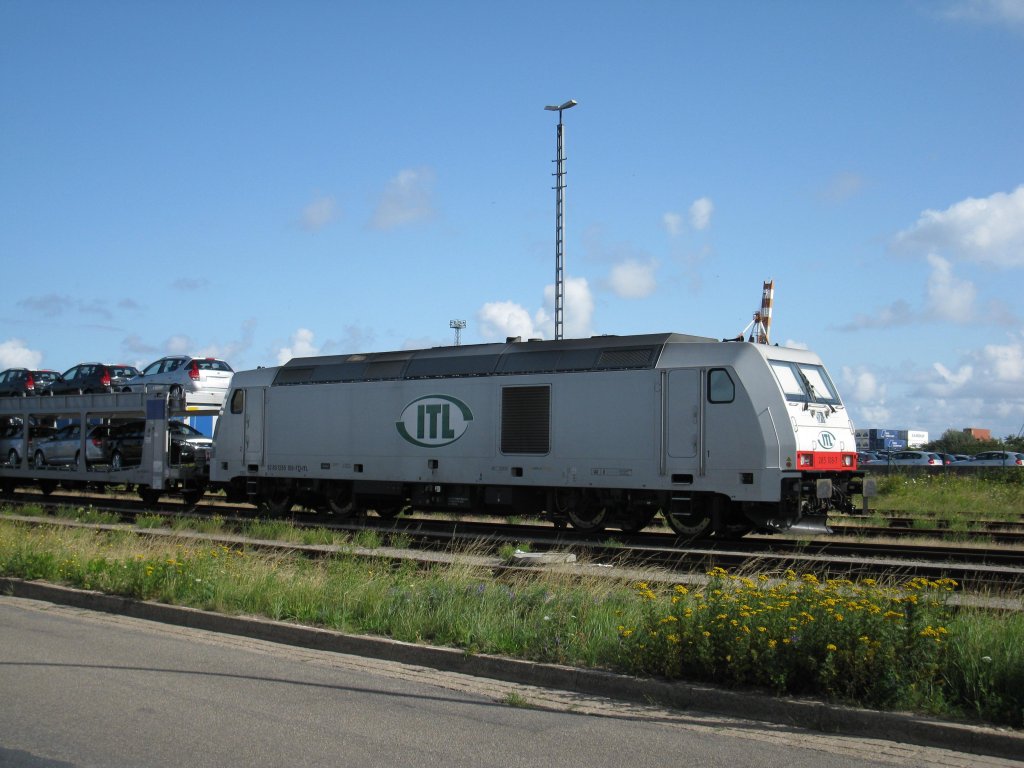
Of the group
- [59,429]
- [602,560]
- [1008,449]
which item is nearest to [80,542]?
[602,560]

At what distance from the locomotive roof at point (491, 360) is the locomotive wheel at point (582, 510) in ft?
7.37

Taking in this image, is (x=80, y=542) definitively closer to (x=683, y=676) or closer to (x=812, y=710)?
(x=683, y=676)

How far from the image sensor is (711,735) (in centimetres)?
612

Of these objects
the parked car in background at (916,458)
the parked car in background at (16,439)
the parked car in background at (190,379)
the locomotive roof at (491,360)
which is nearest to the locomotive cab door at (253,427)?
the locomotive roof at (491,360)

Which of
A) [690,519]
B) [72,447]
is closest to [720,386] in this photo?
[690,519]

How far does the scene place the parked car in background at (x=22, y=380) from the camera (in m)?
32.0

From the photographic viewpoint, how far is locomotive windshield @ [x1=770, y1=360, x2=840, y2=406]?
16.5 metres

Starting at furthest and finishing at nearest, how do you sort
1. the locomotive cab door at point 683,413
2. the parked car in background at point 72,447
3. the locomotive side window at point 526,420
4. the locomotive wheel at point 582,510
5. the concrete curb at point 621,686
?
the parked car in background at point 72,447, the locomotive side window at point 526,420, the locomotive wheel at point 582,510, the locomotive cab door at point 683,413, the concrete curb at point 621,686

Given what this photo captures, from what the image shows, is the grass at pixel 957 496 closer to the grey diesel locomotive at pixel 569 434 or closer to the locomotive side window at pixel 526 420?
the grey diesel locomotive at pixel 569 434

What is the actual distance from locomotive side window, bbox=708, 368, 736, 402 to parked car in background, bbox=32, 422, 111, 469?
1685 cm

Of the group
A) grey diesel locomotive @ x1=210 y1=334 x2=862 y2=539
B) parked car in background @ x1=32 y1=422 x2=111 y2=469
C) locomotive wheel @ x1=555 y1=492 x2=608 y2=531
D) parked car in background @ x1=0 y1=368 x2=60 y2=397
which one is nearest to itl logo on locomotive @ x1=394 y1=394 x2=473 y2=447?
grey diesel locomotive @ x1=210 y1=334 x2=862 y2=539

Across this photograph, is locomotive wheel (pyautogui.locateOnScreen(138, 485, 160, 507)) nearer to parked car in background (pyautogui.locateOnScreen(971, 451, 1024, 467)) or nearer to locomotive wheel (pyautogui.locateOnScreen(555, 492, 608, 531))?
locomotive wheel (pyautogui.locateOnScreen(555, 492, 608, 531))

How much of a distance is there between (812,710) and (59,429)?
26.2 metres

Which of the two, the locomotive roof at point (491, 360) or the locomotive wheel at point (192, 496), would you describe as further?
the locomotive wheel at point (192, 496)
